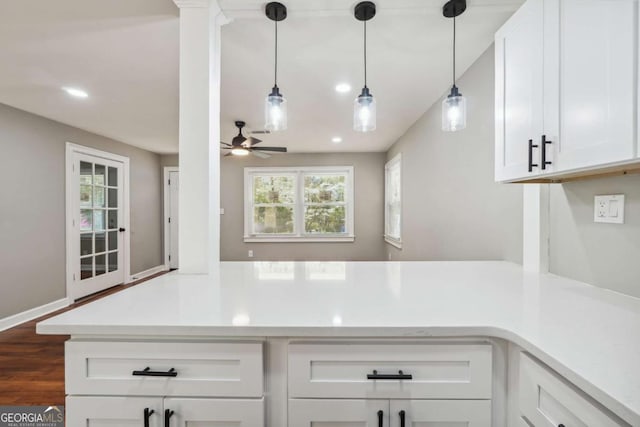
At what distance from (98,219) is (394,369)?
16.1 feet

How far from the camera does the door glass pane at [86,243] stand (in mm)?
4031

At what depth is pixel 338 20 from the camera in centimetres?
173

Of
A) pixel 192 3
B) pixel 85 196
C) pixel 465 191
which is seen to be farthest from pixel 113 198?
pixel 465 191

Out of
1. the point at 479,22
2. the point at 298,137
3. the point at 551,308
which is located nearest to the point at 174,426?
the point at 551,308

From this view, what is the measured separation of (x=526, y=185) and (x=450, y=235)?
112cm

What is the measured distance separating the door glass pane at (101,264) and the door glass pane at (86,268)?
121 mm

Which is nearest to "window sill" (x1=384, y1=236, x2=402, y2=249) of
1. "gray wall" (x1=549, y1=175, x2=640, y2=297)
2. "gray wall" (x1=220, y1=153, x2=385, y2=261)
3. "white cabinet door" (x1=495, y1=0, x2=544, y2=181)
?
"gray wall" (x1=220, y1=153, x2=385, y2=261)

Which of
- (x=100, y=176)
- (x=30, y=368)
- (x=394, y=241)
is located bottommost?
(x=30, y=368)

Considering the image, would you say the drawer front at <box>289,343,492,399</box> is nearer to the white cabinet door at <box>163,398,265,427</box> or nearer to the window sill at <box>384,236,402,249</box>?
the white cabinet door at <box>163,398,265,427</box>

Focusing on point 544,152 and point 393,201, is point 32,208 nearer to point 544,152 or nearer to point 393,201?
point 544,152

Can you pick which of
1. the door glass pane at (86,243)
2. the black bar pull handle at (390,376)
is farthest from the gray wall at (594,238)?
the door glass pane at (86,243)

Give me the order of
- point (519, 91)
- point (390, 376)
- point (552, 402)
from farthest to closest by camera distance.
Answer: point (519, 91), point (390, 376), point (552, 402)

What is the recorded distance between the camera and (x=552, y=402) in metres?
0.70

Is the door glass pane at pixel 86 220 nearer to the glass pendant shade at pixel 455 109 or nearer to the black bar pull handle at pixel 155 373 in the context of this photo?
the black bar pull handle at pixel 155 373
